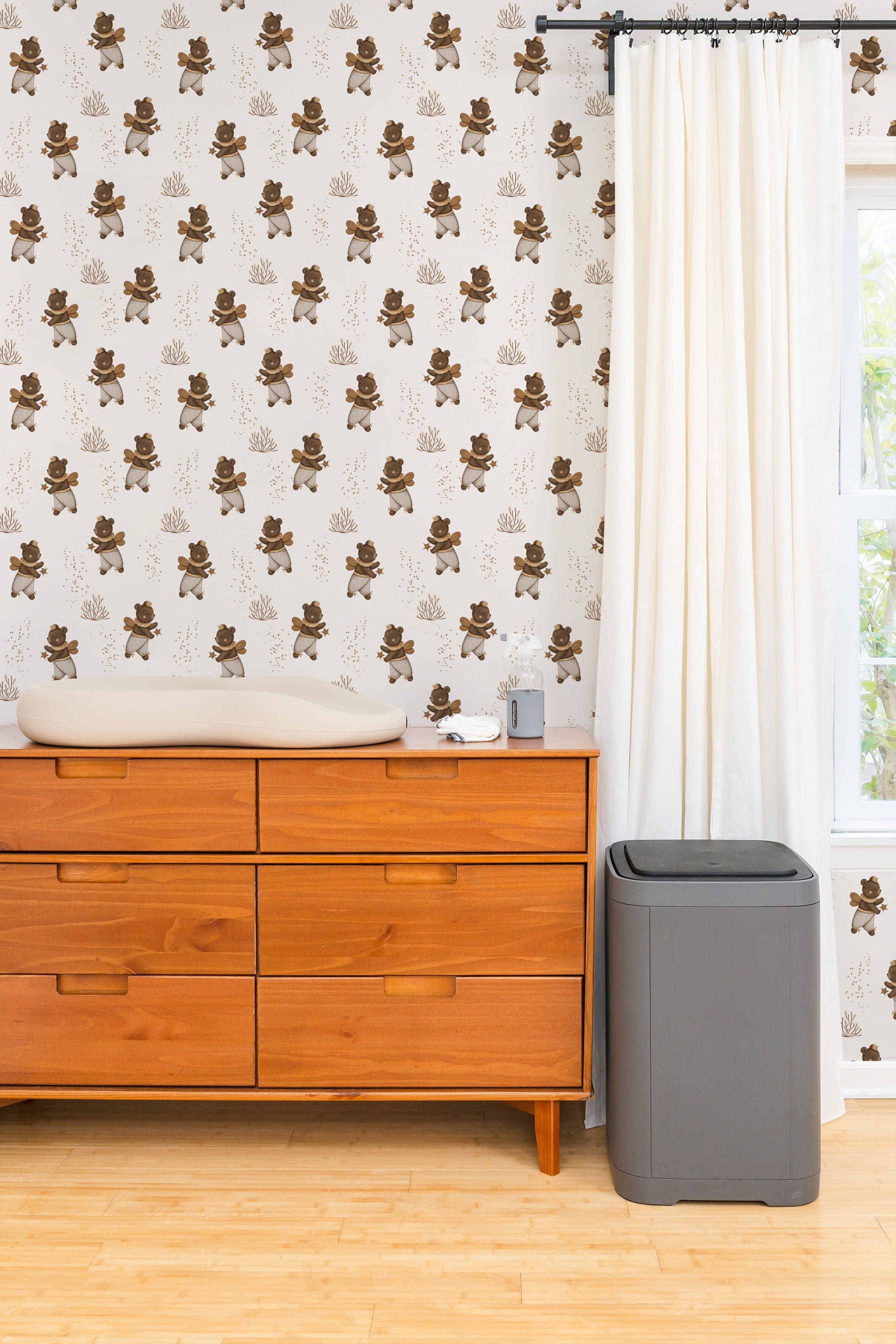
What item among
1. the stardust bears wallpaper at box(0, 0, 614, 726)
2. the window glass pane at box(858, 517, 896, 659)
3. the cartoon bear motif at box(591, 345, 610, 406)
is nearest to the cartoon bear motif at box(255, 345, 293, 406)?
the stardust bears wallpaper at box(0, 0, 614, 726)

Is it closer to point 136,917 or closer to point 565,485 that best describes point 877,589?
point 565,485

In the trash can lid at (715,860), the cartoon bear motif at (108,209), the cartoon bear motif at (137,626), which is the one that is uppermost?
the cartoon bear motif at (108,209)

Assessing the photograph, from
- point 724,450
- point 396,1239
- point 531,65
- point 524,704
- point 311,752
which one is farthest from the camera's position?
point 531,65

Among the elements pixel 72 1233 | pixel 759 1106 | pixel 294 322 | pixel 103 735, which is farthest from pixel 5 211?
pixel 759 1106

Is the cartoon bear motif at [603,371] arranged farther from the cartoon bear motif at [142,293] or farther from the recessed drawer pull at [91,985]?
the recessed drawer pull at [91,985]

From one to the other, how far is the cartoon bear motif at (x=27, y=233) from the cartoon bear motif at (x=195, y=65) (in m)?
0.45

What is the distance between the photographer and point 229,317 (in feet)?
7.76

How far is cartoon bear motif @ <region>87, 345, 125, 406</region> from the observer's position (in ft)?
7.80

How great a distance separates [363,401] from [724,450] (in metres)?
0.83

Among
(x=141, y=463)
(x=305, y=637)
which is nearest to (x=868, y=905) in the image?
(x=305, y=637)

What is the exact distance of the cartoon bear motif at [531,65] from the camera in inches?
90.8

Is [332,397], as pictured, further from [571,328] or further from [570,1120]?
[570,1120]

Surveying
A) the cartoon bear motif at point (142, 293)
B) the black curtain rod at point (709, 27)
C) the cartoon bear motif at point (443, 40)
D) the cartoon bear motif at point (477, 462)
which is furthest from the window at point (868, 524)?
the cartoon bear motif at point (142, 293)

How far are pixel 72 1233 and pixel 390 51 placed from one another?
2.55 m
